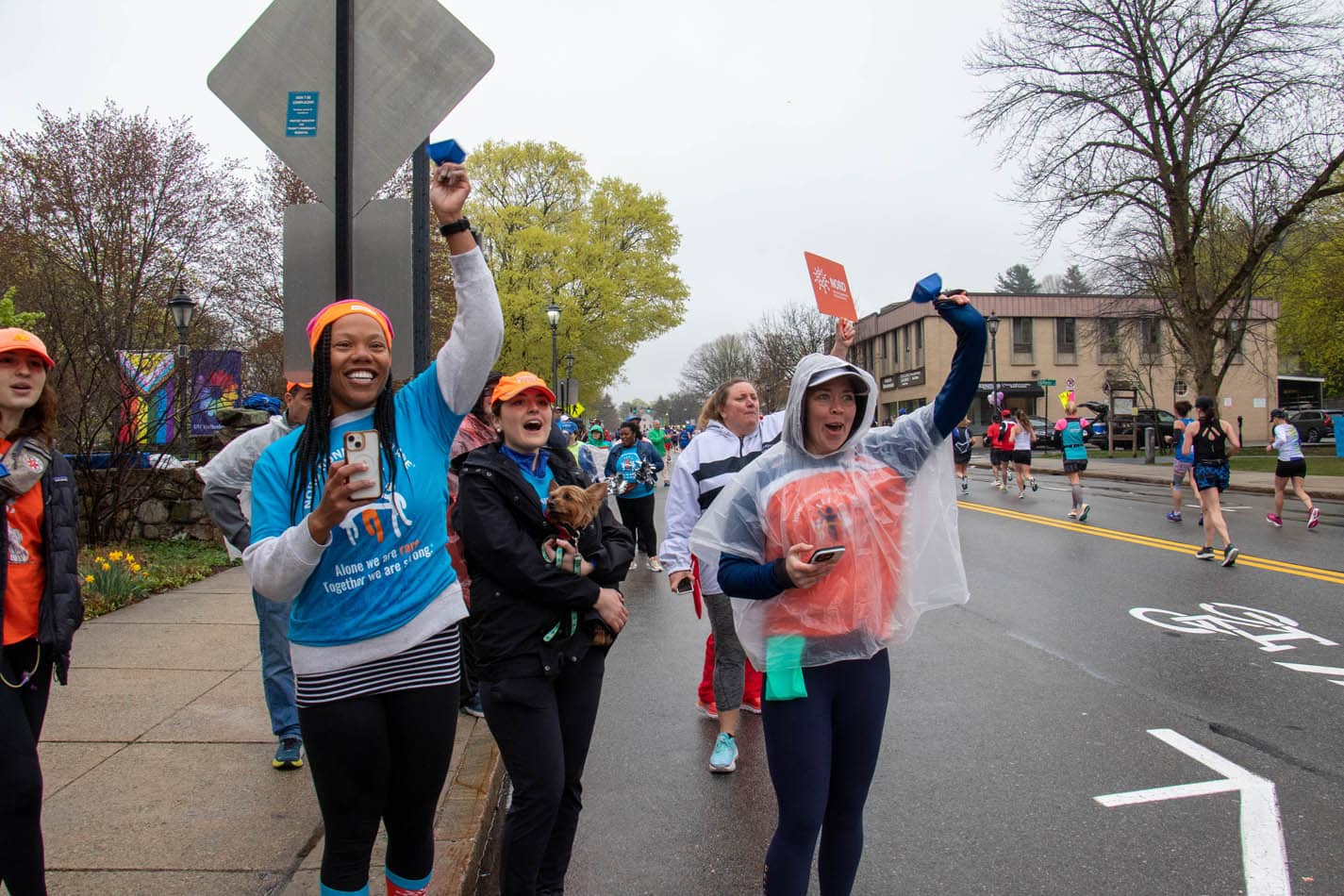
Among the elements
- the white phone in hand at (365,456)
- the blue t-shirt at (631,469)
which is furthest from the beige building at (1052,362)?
the white phone in hand at (365,456)

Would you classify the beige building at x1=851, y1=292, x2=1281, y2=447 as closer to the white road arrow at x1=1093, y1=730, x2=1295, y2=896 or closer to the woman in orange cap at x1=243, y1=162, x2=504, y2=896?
the white road arrow at x1=1093, y1=730, x2=1295, y2=896

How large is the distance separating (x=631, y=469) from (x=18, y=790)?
8.01 metres

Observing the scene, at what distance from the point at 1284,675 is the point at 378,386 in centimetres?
619

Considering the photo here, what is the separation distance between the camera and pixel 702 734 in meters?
5.17

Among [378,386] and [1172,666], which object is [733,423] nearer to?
[378,386]

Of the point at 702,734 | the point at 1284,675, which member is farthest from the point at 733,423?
the point at 1284,675

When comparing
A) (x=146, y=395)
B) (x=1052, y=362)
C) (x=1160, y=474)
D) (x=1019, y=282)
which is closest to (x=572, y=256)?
(x=1160, y=474)

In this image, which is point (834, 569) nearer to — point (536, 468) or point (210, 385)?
point (536, 468)

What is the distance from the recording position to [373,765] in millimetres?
2352

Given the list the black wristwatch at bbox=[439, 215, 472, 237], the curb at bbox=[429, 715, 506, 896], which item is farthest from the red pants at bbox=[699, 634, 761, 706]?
the black wristwatch at bbox=[439, 215, 472, 237]

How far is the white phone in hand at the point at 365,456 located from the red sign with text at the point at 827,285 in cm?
442

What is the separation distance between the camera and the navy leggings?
266cm

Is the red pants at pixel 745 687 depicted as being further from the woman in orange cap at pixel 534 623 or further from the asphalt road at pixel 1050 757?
the woman in orange cap at pixel 534 623

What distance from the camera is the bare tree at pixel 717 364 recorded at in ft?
268
